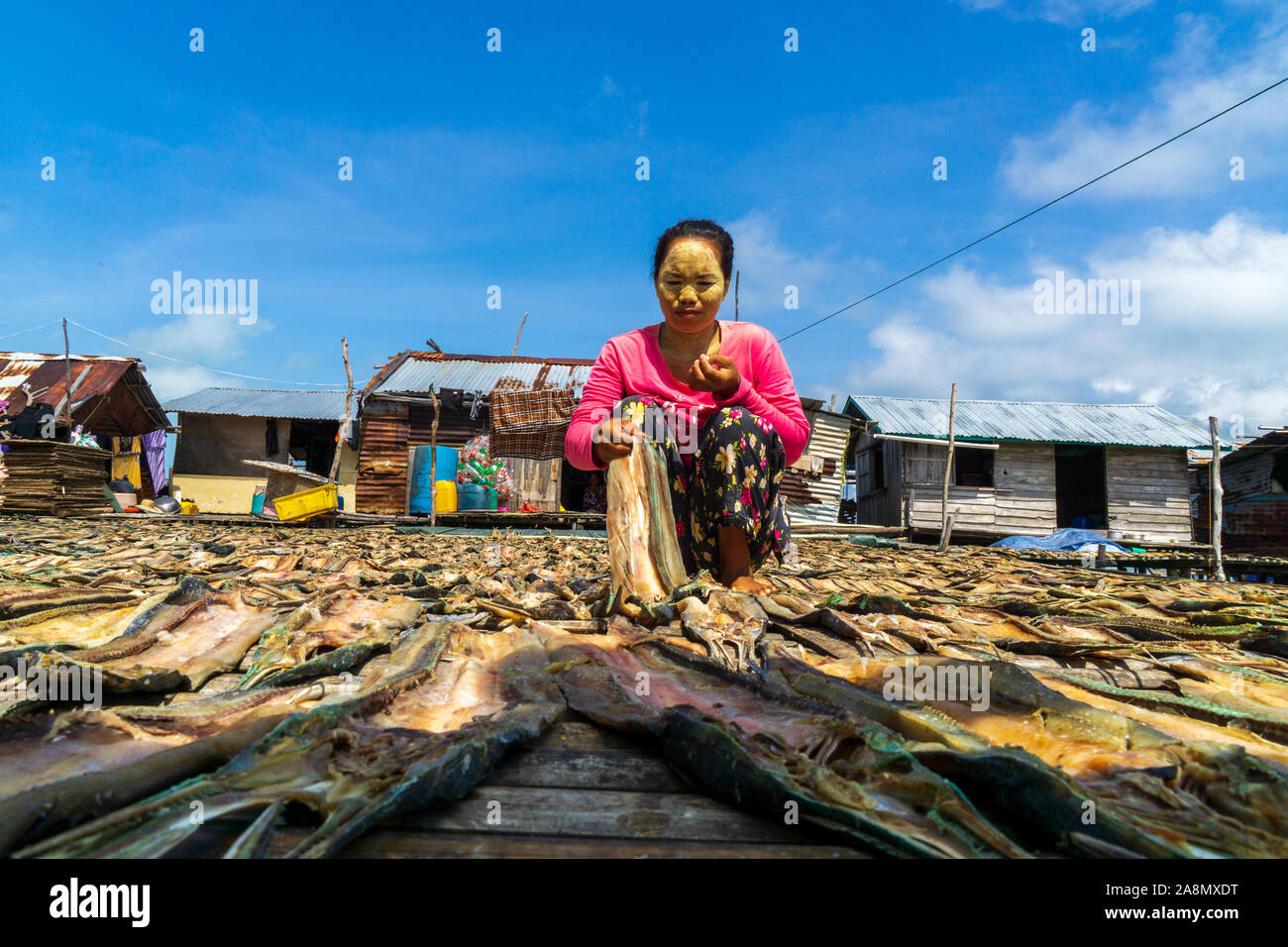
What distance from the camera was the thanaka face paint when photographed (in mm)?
2734

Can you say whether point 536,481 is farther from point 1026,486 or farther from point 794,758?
point 794,758

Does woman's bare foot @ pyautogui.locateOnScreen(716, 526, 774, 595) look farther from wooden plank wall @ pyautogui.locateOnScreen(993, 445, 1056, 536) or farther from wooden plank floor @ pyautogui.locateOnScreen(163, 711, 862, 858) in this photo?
wooden plank wall @ pyautogui.locateOnScreen(993, 445, 1056, 536)

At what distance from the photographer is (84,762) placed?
899 millimetres

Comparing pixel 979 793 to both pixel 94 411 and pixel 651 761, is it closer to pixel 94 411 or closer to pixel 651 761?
pixel 651 761

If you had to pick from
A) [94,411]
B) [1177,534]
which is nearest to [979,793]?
[1177,534]

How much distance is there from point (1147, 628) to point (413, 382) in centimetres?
→ 1699

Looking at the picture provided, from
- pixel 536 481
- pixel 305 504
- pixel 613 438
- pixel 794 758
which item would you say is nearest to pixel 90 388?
pixel 305 504

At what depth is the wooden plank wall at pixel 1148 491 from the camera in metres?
17.3

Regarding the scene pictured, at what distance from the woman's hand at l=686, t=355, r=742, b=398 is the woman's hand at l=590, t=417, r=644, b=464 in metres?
0.34

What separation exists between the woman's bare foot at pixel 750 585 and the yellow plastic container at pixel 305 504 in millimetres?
10402

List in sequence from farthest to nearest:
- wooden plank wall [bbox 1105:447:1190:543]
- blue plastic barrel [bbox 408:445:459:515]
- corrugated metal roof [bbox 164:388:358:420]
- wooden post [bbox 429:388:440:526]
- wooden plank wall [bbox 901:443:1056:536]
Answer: corrugated metal roof [bbox 164:388:358:420] → wooden plank wall [bbox 1105:447:1190:543] → wooden plank wall [bbox 901:443:1056:536] → blue plastic barrel [bbox 408:445:459:515] → wooden post [bbox 429:388:440:526]

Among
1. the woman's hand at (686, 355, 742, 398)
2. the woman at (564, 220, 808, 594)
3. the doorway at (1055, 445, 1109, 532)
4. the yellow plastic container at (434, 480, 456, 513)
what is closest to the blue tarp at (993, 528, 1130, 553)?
the doorway at (1055, 445, 1109, 532)

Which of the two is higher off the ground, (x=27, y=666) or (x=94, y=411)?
(x=94, y=411)
